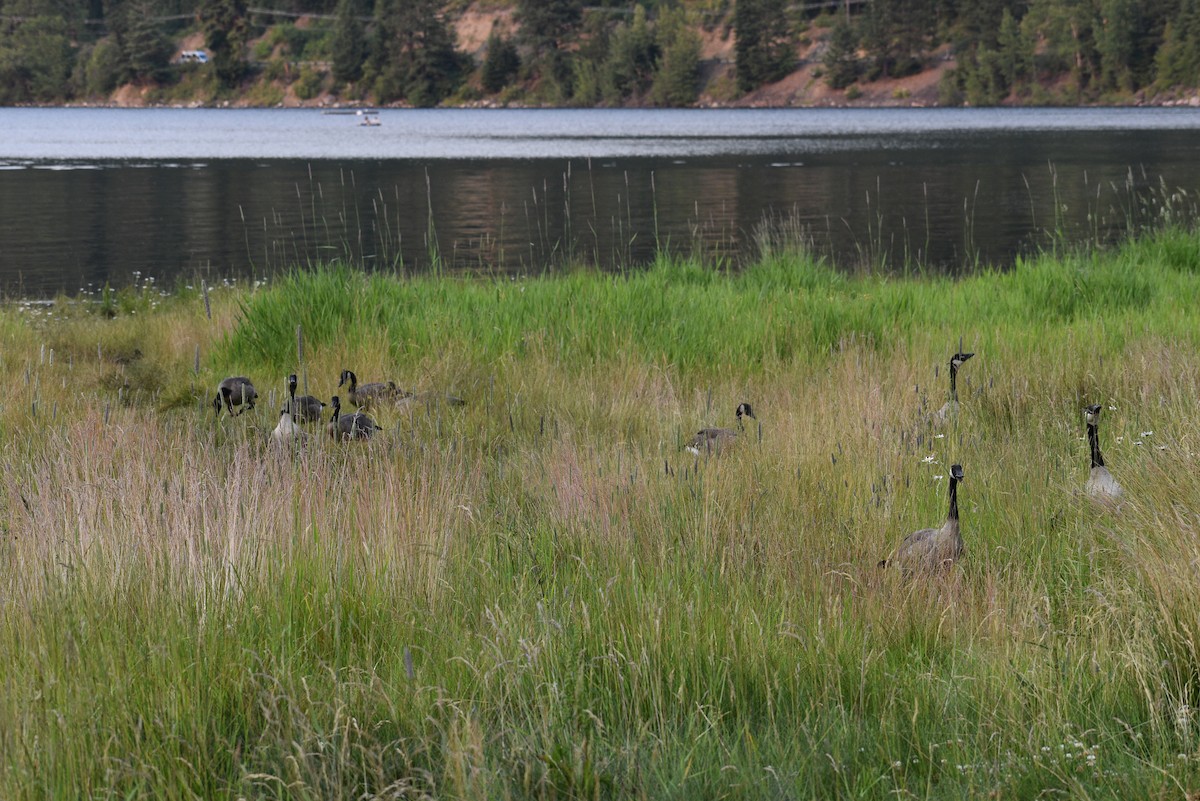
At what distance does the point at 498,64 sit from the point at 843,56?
5354cm

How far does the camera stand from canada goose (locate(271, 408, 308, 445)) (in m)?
6.43

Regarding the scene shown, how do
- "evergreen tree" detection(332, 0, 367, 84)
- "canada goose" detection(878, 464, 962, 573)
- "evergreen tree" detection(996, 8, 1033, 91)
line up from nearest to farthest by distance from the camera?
"canada goose" detection(878, 464, 962, 573), "evergreen tree" detection(996, 8, 1033, 91), "evergreen tree" detection(332, 0, 367, 84)

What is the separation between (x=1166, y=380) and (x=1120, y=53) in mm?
126830

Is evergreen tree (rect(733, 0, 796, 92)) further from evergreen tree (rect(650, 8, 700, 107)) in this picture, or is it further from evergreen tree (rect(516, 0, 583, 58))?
evergreen tree (rect(516, 0, 583, 58))

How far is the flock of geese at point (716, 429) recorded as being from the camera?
4766 millimetres

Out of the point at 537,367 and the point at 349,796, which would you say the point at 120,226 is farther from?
the point at 349,796

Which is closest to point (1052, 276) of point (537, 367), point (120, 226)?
point (537, 367)

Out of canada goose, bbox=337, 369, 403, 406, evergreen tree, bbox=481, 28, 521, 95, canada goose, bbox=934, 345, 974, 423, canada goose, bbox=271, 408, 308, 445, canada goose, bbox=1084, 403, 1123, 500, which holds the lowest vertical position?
canada goose, bbox=337, 369, 403, 406

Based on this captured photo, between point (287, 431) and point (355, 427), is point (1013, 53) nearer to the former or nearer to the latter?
point (355, 427)

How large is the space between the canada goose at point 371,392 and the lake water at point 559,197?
272cm

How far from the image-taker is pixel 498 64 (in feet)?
601

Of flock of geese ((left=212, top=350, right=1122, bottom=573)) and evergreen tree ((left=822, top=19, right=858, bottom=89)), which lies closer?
flock of geese ((left=212, top=350, right=1122, bottom=573))

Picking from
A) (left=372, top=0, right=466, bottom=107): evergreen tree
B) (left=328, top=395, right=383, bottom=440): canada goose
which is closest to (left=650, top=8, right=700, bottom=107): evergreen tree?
(left=372, top=0, right=466, bottom=107): evergreen tree

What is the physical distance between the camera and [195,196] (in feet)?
131
